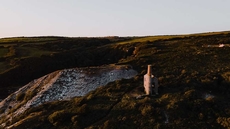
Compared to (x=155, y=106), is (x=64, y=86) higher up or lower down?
higher up

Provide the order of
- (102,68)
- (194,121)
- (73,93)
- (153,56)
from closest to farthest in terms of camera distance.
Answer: (194,121), (73,93), (102,68), (153,56)

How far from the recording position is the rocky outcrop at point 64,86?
39.5 m

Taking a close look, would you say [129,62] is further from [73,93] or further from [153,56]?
[73,93]

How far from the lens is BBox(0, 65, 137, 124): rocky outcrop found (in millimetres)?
39531

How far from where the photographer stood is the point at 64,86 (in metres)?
41.7

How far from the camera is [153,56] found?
5450cm

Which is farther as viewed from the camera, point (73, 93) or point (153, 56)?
point (153, 56)

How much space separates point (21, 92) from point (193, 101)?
28.9m

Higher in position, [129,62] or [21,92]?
[129,62]

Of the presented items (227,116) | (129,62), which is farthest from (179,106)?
(129,62)

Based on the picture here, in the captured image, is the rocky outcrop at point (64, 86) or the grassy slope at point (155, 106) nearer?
the grassy slope at point (155, 106)

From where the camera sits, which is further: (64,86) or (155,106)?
(64,86)

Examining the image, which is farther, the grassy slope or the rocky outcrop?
the rocky outcrop

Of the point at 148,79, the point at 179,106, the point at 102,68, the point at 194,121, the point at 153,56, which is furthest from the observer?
the point at 153,56
